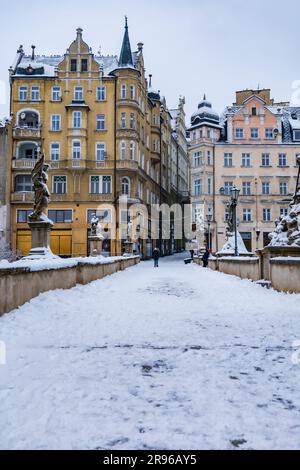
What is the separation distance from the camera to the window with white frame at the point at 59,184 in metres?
48.0

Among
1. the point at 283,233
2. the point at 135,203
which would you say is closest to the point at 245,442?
the point at 283,233

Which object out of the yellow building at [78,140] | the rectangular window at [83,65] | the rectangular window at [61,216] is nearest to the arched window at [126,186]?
the yellow building at [78,140]

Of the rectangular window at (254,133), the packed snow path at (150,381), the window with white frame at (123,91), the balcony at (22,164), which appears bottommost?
the packed snow path at (150,381)

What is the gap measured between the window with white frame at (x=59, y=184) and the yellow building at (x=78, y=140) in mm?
103

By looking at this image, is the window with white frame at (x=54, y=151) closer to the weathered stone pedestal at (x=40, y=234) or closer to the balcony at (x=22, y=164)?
the balcony at (x=22, y=164)

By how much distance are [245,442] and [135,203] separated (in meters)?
45.2

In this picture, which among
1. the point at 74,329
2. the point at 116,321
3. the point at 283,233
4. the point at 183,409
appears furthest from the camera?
the point at 283,233

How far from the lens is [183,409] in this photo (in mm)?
3443

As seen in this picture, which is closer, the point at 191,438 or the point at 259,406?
the point at 191,438

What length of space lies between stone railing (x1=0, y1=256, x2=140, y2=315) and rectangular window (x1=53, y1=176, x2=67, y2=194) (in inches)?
1266

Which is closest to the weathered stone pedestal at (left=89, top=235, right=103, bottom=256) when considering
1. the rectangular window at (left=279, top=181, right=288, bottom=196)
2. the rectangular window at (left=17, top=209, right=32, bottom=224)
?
the rectangular window at (left=17, top=209, right=32, bottom=224)

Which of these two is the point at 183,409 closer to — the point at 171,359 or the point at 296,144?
the point at 171,359

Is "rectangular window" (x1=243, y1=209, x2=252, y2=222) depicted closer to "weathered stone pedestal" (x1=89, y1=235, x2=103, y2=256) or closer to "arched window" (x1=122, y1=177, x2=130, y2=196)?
"arched window" (x1=122, y1=177, x2=130, y2=196)

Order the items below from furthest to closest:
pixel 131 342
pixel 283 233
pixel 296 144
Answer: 1. pixel 296 144
2. pixel 283 233
3. pixel 131 342
